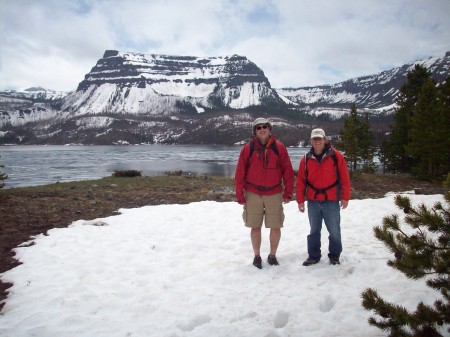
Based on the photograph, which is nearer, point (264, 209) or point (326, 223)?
point (326, 223)

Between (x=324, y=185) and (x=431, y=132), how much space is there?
19.3 metres

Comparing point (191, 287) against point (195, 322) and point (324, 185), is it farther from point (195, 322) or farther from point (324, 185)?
point (324, 185)

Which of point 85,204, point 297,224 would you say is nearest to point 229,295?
point 297,224

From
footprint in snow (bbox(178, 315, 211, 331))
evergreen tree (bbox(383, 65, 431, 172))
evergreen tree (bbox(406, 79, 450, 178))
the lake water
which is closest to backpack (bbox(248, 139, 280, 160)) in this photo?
footprint in snow (bbox(178, 315, 211, 331))

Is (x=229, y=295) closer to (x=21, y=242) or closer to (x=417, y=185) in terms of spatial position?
(x=21, y=242)

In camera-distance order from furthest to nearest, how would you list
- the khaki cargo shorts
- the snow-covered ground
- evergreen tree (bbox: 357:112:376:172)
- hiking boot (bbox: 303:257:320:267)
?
1. evergreen tree (bbox: 357:112:376:172)
2. hiking boot (bbox: 303:257:320:267)
3. the khaki cargo shorts
4. the snow-covered ground

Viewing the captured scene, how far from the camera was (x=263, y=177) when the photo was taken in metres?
5.96

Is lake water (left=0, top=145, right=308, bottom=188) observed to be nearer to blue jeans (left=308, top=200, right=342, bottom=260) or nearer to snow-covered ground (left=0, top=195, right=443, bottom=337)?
snow-covered ground (left=0, top=195, right=443, bottom=337)

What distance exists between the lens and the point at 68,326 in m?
4.50

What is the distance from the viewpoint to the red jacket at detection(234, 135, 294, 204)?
19.5 feet

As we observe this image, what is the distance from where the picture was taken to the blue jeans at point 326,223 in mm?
5922

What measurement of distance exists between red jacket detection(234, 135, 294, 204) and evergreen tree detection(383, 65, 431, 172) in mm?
22924

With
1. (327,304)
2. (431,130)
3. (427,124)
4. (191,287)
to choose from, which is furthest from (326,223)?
(427,124)

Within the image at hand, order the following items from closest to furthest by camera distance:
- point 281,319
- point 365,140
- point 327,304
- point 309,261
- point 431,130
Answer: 1. point 281,319
2. point 327,304
3. point 309,261
4. point 431,130
5. point 365,140
